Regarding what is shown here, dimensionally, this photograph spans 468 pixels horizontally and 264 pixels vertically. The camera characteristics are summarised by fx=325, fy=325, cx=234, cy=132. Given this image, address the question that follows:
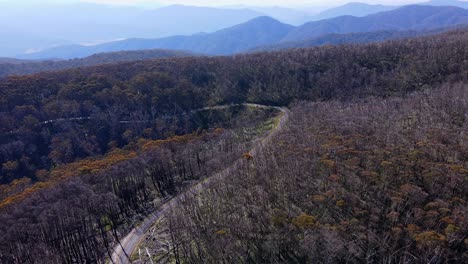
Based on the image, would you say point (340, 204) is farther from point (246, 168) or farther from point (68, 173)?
point (68, 173)

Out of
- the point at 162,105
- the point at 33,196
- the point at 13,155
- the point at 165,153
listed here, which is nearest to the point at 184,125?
the point at 162,105

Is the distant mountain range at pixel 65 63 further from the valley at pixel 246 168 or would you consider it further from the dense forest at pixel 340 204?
the dense forest at pixel 340 204

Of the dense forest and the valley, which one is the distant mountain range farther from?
the dense forest

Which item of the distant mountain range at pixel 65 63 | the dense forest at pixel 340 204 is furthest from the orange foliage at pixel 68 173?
the distant mountain range at pixel 65 63

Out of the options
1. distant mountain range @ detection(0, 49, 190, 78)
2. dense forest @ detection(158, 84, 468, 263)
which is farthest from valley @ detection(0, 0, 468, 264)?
distant mountain range @ detection(0, 49, 190, 78)

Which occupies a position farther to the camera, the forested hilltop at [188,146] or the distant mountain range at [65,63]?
the distant mountain range at [65,63]

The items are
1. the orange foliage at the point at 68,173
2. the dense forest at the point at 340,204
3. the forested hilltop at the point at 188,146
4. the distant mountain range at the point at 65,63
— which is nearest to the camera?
the dense forest at the point at 340,204

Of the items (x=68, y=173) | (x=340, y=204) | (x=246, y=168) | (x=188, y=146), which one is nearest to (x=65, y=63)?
(x=68, y=173)
